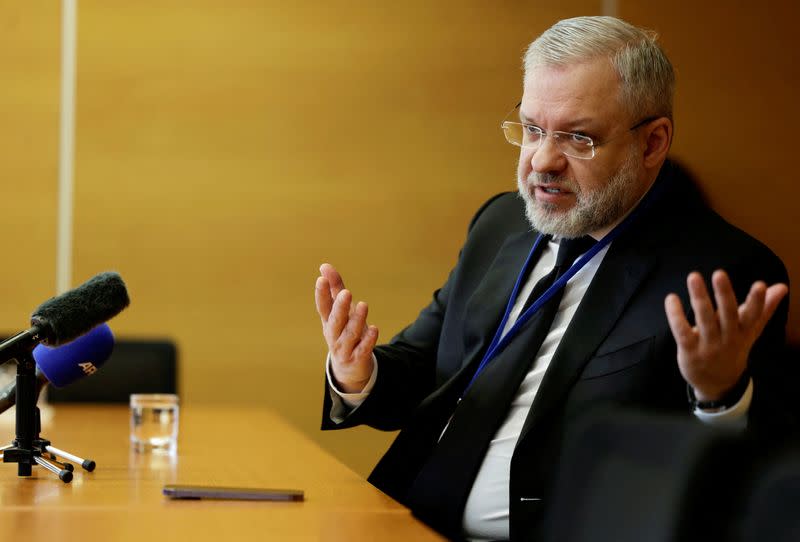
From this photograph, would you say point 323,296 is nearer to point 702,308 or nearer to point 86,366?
point 86,366

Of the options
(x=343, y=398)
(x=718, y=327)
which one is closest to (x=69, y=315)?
(x=343, y=398)

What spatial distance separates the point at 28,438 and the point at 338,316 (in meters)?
0.64

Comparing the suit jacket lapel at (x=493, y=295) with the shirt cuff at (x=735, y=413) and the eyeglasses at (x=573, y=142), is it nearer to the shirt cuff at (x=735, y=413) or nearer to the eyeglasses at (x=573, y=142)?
the eyeglasses at (x=573, y=142)

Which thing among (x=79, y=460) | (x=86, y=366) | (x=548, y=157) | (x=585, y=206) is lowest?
(x=79, y=460)

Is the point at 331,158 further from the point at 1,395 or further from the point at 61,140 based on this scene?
the point at 1,395

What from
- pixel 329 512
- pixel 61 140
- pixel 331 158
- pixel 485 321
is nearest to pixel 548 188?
pixel 485 321

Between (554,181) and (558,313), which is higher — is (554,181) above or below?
above

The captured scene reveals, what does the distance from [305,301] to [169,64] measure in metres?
1.23

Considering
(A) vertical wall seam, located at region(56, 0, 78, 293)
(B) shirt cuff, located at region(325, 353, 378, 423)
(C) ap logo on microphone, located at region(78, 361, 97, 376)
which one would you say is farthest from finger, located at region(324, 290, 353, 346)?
(A) vertical wall seam, located at region(56, 0, 78, 293)

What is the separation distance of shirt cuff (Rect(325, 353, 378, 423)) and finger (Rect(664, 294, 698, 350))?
792mm

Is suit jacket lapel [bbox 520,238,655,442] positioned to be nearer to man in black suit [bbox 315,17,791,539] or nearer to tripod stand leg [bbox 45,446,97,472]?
man in black suit [bbox 315,17,791,539]

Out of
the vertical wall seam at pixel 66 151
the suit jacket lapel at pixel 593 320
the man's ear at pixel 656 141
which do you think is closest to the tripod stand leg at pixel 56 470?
the suit jacket lapel at pixel 593 320

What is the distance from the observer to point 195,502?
1737 millimetres

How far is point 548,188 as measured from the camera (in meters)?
2.50
